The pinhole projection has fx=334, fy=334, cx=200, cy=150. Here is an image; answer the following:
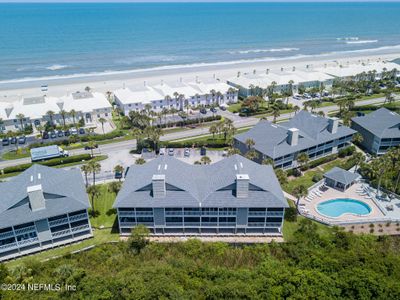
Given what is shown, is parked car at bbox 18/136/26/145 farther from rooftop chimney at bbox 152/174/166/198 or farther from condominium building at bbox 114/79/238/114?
rooftop chimney at bbox 152/174/166/198

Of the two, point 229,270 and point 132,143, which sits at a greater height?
point 132,143

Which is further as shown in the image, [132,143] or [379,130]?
[132,143]

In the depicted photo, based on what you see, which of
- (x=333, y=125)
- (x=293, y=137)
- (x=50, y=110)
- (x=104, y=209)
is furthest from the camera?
(x=50, y=110)

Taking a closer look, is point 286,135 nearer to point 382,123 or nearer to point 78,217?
point 382,123

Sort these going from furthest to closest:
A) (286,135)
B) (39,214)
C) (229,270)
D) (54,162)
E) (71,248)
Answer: (54,162)
(286,135)
(71,248)
(39,214)
(229,270)

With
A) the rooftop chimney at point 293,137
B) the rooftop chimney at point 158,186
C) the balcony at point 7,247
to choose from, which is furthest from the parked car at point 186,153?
the balcony at point 7,247

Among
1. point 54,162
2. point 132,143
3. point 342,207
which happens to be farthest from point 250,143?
point 54,162

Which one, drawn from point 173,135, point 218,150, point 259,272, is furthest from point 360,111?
point 259,272
